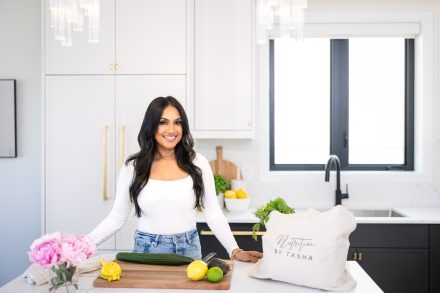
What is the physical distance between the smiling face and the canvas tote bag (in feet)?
2.39

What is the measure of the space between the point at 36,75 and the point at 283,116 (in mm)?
2018

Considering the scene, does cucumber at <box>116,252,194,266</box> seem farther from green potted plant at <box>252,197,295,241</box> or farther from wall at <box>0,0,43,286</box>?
wall at <box>0,0,43,286</box>

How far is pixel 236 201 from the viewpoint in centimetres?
333

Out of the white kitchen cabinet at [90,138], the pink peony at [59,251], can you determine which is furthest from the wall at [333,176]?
the pink peony at [59,251]

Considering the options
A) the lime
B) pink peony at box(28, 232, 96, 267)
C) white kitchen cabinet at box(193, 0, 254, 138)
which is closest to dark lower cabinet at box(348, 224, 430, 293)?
white kitchen cabinet at box(193, 0, 254, 138)

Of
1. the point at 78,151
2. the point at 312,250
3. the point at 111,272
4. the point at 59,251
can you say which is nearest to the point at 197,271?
the point at 111,272

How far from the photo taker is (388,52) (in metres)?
3.85

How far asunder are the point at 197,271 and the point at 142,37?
207cm

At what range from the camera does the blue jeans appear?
219 cm

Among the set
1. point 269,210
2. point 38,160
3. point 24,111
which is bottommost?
point 269,210

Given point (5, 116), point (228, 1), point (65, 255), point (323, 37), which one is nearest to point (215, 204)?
point (65, 255)

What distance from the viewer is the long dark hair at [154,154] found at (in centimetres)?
222

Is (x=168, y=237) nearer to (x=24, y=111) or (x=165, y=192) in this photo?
(x=165, y=192)

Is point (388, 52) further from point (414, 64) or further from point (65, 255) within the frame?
point (65, 255)
